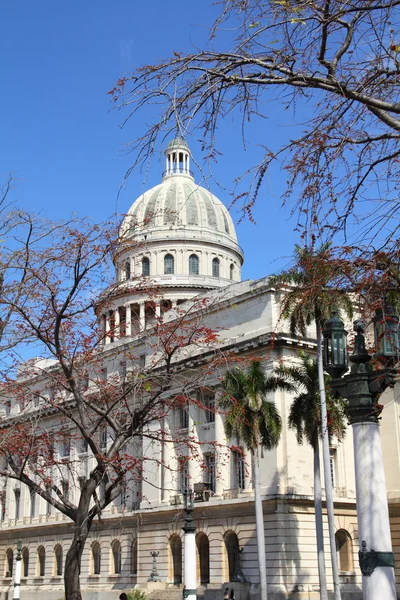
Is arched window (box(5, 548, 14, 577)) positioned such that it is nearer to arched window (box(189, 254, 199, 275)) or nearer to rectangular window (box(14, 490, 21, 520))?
rectangular window (box(14, 490, 21, 520))

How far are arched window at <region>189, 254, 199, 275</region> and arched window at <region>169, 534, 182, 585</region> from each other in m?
37.1

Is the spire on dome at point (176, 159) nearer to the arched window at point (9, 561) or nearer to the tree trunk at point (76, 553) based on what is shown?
the arched window at point (9, 561)

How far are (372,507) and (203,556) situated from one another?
41.4 meters

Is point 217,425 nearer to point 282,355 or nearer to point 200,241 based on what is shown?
point 282,355

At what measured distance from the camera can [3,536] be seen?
7038cm

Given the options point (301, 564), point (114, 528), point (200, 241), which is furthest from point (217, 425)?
point (200, 241)

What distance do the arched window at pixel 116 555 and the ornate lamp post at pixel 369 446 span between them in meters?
48.8

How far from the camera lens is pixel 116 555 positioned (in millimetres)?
57750

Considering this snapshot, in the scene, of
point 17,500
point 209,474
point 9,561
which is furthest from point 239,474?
point 9,561

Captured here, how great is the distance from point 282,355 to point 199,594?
14.7 metres

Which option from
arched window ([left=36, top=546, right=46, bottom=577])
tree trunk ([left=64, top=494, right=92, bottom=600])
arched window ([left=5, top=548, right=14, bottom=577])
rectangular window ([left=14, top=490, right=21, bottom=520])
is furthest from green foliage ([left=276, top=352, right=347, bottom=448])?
arched window ([left=5, top=548, right=14, bottom=577])

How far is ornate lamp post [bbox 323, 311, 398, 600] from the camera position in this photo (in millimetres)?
10828

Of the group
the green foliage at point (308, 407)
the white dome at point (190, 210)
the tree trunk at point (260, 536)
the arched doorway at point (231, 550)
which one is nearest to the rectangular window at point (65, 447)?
the tree trunk at point (260, 536)

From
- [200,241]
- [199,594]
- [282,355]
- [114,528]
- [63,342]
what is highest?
[200,241]
